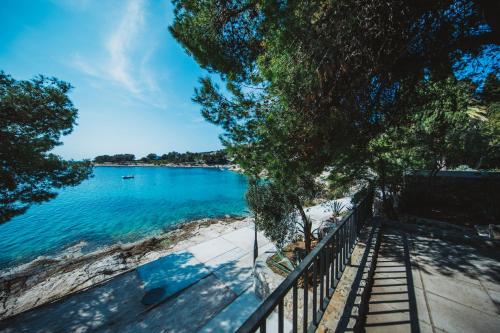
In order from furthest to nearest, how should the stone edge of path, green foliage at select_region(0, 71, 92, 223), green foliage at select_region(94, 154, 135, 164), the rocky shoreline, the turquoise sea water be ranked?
1. green foliage at select_region(94, 154, 135, 164)
2. the turquoise sea water
3. the rocky shoreline
4. green foliage at select_region(0, 71, 92, 223)
5. the stone edge of path

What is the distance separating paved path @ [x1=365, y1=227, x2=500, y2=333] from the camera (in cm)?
227

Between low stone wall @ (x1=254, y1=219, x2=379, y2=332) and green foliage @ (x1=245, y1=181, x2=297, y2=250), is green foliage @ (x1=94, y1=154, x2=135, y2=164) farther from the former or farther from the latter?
low stone wall @ (x1=254, y1=219, x2=379, y2=332)

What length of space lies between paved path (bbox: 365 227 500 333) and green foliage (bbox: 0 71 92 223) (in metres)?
10.1

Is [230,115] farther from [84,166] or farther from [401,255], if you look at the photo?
[84,166]

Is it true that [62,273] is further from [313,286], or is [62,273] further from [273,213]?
[313,286]

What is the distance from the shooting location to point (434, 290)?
283 cm

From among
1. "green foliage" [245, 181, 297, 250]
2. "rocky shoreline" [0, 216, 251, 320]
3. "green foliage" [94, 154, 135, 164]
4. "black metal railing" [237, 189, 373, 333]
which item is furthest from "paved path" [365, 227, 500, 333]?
"green foliage" [94, 154, 135, 164]

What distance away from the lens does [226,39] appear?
4.29 metres

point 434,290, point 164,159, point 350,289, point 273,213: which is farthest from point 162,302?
point 164,159

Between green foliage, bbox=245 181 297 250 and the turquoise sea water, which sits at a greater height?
green foliage, bbox=245 181 297 250

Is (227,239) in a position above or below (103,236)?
above

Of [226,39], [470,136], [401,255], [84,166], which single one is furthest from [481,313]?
[84,166]

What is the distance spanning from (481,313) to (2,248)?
3037 centimetres

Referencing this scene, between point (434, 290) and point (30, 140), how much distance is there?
38.4ft
